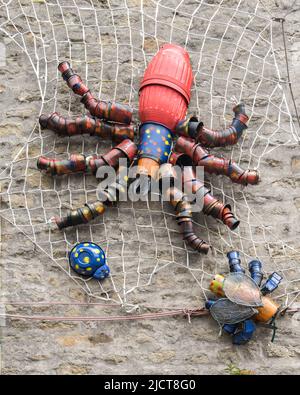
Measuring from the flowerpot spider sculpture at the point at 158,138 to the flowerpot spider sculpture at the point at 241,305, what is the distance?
8.0 inches

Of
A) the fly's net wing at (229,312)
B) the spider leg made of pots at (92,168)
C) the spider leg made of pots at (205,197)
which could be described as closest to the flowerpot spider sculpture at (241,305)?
the fly's net wing at (229,312)

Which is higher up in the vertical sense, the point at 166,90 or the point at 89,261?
the point at 166,90

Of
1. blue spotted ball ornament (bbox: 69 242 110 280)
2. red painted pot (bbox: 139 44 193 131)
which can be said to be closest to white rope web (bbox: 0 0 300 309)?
blue spotted ball ornament (bbox: 69 242 110 280)

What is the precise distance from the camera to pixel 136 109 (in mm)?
3459

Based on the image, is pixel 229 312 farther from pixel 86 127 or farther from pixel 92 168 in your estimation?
pixel 86 127

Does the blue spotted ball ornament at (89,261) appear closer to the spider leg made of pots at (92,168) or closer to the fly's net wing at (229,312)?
the spider leg made of pots at (92,168)

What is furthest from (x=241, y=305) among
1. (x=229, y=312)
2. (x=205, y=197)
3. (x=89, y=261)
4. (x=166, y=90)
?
(x=166, y=90)

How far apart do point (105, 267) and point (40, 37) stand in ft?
4.63

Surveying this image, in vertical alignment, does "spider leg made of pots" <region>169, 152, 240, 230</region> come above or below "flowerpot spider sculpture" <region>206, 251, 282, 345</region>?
above

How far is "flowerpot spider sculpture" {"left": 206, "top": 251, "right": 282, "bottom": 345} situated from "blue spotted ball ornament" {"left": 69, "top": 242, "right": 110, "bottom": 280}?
1.66ft

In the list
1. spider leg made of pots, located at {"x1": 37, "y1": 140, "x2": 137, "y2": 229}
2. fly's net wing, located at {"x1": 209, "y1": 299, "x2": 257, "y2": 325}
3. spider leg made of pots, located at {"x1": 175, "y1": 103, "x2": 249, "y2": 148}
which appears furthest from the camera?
spider leg made of pots, located at {"x1": 175, "y1": 103, "x2": 249, "y2": 148}

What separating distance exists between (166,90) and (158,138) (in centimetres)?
26

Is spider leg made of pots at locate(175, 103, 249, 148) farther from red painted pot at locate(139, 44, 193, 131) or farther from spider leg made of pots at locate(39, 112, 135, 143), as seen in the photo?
spider leg made of pots at locate(39, 112, 135, 143)

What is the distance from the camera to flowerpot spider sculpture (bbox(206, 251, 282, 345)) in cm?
290
